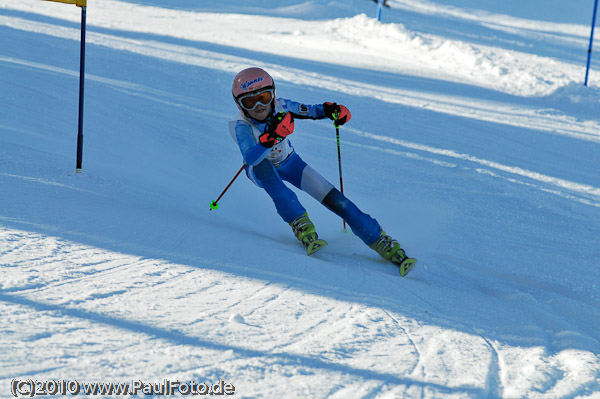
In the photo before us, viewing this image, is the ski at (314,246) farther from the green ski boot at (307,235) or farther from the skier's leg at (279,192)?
the skier's leg at (279,192)

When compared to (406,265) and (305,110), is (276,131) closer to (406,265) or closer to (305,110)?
(305,110)

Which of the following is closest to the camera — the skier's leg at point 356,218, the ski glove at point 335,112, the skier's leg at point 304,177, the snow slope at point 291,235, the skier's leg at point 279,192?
the snow slope at point 291,235

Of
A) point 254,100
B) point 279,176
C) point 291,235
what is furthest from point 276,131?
point 291,235

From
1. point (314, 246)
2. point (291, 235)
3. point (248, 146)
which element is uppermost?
point (248, 146)

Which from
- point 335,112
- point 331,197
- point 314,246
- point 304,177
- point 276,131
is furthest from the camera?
point 335,112

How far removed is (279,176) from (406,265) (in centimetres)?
123

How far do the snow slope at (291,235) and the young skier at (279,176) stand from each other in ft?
0.61

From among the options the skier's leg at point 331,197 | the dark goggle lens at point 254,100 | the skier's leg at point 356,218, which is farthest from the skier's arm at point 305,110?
the skier's leg at point 356,218

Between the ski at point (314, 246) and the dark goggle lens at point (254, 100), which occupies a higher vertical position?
the dark goggle lens at point (254, 100)

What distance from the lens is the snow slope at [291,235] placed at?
2.53 meters

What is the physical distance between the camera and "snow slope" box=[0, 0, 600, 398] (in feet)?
8.29

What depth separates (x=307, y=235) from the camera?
4418 mm

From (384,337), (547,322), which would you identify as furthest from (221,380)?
(547,322)

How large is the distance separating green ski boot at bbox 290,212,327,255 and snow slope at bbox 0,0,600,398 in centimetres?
13
